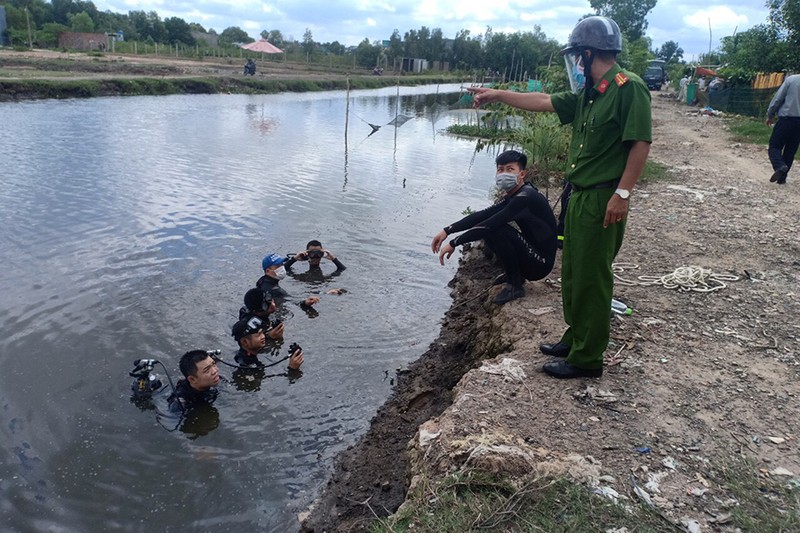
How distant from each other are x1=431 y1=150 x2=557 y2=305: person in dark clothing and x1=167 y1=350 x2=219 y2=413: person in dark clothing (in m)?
2.21

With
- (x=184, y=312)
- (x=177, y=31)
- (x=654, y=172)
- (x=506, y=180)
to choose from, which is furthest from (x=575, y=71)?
(x=177, y=31)

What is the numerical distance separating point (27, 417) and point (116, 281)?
2.95m

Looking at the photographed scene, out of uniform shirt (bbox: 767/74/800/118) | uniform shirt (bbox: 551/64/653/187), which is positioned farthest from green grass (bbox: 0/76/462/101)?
uniform shirt (bbox: 551/64/653/187)

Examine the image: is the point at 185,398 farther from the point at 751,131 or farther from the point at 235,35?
the point at 235,35

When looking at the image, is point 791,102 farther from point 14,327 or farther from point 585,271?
A: point 14,327

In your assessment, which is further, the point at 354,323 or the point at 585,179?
the point at 354,323

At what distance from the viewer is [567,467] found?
307cm

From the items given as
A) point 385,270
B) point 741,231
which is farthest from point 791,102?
point 385,270

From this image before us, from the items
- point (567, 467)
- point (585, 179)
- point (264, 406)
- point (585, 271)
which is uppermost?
point (585, 179)

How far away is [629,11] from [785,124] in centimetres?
5863

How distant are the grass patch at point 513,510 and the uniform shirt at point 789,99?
9674 millimetres

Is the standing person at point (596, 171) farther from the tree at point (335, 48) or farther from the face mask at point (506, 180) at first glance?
the tree at point (335, 48)

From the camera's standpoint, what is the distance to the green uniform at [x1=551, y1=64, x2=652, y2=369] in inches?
136

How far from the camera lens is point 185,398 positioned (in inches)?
199
